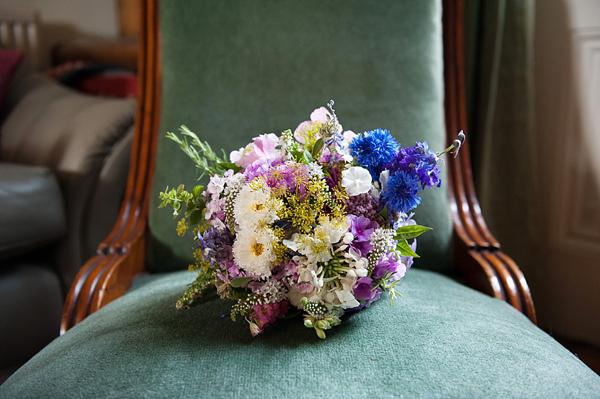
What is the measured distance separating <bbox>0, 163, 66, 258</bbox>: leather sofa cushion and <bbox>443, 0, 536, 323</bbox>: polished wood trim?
2.99 feet

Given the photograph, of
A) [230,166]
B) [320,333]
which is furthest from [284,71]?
[320,333]

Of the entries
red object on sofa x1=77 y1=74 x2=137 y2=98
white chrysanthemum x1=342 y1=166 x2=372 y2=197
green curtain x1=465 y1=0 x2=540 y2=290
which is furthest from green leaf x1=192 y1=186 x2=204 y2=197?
red object on sofa x1=77 y1=74 x2=137 y2=98

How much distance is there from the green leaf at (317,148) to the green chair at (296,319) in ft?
0.74

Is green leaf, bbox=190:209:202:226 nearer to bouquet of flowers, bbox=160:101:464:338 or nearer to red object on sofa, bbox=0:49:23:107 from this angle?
bouquet of flowers, bbox=160:101:464:338

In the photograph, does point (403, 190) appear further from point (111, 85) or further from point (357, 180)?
point (111, 85)

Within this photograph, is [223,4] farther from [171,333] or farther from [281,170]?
[171,333]

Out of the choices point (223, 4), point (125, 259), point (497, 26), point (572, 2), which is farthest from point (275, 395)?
point (572, 2)

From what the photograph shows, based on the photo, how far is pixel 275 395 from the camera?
511 millimetres

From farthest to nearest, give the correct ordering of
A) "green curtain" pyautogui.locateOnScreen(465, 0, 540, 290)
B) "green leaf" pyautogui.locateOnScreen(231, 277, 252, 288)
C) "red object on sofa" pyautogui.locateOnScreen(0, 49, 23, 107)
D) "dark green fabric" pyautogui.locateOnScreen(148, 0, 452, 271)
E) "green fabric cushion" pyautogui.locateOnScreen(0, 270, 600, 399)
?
"red object on sofa" pyautogui.locateOnScreen(0, 49, 23, 107) < "green curtain" pyautogui.locateOnScreen(465, 0, 540, 290) < "dark green fabric" pyautogui.locateOnScreen(148, 0, 452, 271) < "green leaf" pyautogui.locateOnScreen(231, 277, 252, 288) < "green fabric cushion" pyautogui.locateOnScreen(0, 270, 600, 399)

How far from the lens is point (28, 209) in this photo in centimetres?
108

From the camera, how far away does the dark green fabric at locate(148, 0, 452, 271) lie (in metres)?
0.99

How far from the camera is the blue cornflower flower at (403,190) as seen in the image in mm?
586

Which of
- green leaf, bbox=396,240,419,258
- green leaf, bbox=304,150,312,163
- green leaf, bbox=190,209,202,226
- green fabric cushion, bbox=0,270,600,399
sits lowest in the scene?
green fabric cushion, bbox=0,270,600,399

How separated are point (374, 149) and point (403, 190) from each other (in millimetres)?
66
